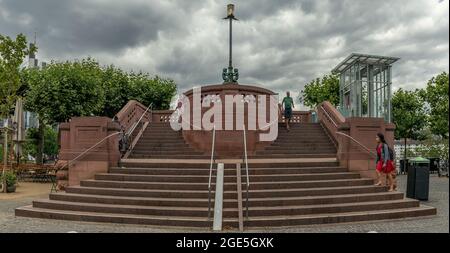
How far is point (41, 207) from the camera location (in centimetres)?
995

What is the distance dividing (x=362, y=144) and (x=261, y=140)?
4093 millimetres

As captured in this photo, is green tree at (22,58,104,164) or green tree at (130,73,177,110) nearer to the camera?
green tree at (22,58,104,164)

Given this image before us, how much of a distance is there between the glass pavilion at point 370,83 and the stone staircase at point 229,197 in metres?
13.3

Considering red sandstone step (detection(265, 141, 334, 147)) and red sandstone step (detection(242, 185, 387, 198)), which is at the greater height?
red sandstone step (detection(265, 141, 334, 147))

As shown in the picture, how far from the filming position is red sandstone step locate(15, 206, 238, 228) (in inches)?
330

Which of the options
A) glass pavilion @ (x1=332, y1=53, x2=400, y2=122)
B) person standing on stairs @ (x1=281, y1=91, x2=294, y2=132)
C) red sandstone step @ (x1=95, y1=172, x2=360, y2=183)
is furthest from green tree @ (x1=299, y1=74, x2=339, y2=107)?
red sandstone step @ (x1=95, y1=172, x2=360, y2=183)

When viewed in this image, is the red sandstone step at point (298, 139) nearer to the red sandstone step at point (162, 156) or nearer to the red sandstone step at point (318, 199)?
the red sandstone step at point (162, 156)

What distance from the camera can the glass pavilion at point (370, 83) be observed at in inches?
930

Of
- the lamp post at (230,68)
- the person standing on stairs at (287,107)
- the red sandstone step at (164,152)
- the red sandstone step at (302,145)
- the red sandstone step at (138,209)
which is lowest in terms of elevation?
the red sandstone step at (138,209)

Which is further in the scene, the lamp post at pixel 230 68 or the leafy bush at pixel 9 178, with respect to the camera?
the lamp post at pixel 230 68

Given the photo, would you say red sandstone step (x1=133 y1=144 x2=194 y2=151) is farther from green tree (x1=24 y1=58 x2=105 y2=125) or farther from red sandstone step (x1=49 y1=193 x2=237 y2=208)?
green tree (x1=24 y1=58 x2=105 y2=125)

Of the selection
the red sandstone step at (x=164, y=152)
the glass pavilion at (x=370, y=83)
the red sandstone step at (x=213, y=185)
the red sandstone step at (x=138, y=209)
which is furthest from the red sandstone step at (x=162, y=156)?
the glass pavilion at (x=370, y=83)

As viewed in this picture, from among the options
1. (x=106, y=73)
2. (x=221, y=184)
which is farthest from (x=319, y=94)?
(x=221, y=184)
